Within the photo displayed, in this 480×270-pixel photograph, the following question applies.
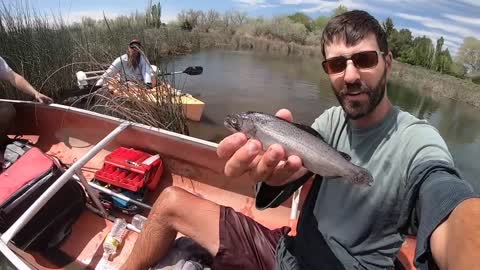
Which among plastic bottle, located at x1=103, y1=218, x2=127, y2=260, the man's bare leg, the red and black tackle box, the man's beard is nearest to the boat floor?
plastic bottle, located at x1=103, y1=218, x2=127, y2=260

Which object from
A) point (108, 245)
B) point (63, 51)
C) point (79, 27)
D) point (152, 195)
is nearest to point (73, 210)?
point (108, 245)

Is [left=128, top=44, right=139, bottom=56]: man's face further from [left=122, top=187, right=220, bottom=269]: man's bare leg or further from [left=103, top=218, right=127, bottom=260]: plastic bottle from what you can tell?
[left=122, top=187, right=220, bottom=269]: man's bare leg

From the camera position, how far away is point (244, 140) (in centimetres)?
171

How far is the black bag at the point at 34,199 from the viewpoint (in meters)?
2.88

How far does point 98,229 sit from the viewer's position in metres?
3.53

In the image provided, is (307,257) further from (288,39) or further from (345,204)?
(288,39)

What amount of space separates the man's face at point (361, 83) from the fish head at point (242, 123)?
0.55 meters

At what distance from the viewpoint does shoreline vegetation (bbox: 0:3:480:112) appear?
29.9ft

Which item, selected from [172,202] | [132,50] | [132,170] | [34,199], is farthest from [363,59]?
[132,50]

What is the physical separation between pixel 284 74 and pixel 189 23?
20.0 m

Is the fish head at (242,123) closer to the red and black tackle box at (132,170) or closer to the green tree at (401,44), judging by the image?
the red and black tackle box at (132,170)

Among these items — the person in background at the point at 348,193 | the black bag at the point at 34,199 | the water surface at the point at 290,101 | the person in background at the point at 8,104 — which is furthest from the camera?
the water surface at the point at 290,101

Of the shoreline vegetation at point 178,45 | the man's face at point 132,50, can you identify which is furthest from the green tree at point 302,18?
the man's face at point 132,50

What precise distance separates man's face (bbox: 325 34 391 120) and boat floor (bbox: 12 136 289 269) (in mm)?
1810
